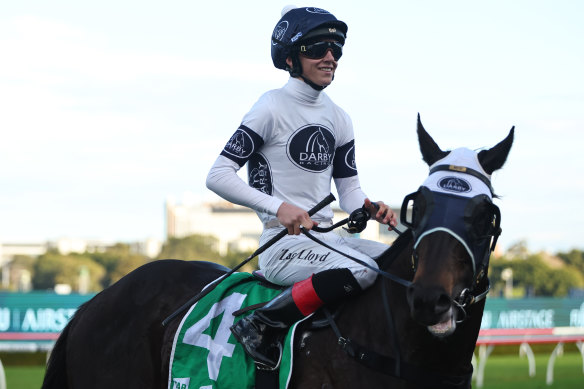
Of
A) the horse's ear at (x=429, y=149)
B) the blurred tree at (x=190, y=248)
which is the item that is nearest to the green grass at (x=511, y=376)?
the horse's ear at (x=429, y=149)

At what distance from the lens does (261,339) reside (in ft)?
14.3

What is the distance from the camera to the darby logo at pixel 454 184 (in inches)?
147

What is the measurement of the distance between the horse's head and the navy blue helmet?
1.21 metres

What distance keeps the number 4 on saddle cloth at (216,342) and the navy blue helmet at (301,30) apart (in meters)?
1.30

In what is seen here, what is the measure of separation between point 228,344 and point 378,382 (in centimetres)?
103

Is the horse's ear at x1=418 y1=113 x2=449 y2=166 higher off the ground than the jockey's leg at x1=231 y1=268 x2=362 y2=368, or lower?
higher

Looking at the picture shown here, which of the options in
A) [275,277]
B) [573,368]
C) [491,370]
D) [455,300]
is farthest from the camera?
[573,368]

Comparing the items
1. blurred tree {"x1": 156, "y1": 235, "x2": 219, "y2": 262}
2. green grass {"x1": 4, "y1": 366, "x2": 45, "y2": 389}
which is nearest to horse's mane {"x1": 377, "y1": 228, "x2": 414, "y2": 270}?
green grass {"x1": 4, "y1": 366, "x2": 45, "y2": 389}

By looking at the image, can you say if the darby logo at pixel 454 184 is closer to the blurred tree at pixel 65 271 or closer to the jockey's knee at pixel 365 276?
the jockey's knee at pixel 365 276

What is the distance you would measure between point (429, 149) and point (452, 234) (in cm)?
58

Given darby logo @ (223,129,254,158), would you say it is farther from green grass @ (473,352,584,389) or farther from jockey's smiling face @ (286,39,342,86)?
green grass @ (473,352,584,389)

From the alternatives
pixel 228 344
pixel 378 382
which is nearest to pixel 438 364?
pixel 378 382

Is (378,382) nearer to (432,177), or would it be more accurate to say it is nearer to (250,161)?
(432,177)

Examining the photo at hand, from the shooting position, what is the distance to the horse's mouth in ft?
11.6
